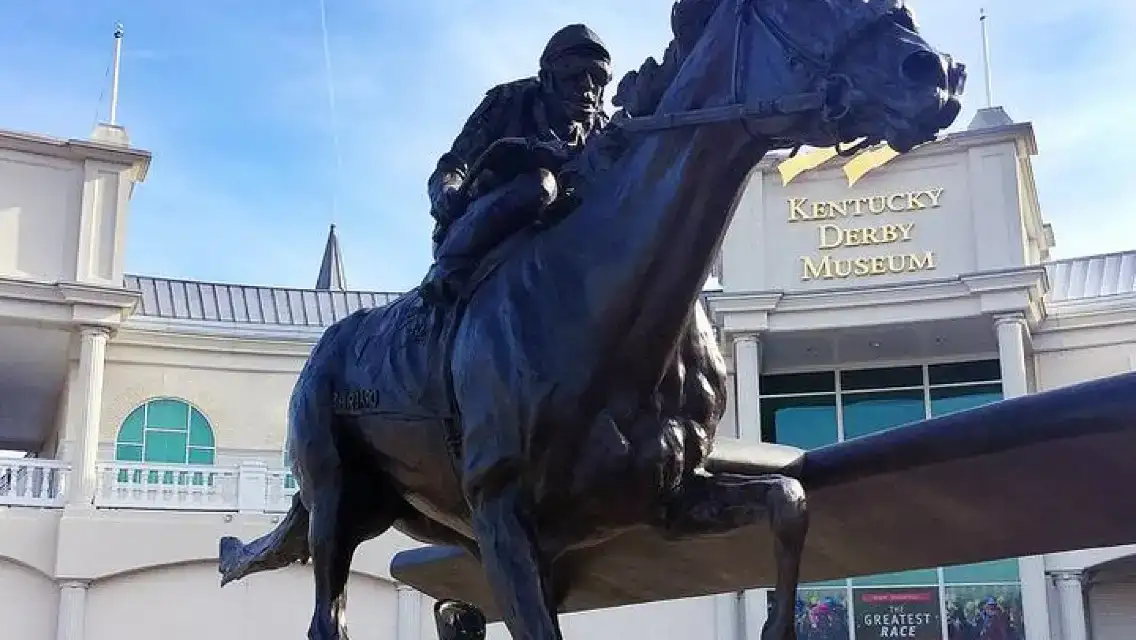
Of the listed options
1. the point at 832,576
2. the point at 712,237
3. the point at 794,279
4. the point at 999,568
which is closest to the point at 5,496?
the point at 794,279

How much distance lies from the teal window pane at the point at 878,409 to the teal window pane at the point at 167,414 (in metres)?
11.4

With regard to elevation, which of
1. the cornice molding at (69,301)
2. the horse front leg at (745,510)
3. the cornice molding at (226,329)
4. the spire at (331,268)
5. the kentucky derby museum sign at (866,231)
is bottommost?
the horse front leg at (745,510)

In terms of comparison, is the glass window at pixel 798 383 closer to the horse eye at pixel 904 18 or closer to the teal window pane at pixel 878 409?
the teal window pane at pixel 878 409

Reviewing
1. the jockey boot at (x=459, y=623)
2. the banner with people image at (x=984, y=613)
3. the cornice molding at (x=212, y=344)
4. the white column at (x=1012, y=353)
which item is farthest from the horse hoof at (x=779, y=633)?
the cornice molding at (x=212, y=344)

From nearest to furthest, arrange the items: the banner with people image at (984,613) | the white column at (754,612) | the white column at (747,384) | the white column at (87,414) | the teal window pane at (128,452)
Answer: the white column at (87,414) < the white column at (754,612) < the banner with people image at (984,613) < the white column at (747,384) < the teal window pane at (128,452)

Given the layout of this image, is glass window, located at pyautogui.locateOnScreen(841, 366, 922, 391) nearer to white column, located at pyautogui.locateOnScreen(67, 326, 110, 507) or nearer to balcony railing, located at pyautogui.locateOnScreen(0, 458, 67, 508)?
white column, located at pyautogui.locateOnScreen(67, 326, 110, 507)

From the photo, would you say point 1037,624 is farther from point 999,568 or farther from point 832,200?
point 832,200

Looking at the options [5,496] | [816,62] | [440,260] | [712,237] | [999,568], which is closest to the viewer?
[816,62]

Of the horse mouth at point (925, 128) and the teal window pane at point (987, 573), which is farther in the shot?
the teal window pane at point (987, 573)

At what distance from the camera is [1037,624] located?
19.8m

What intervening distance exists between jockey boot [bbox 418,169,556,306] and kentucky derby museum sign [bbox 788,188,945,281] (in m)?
19.3

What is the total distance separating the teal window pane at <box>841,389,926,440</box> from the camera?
Answer: 2294 cm

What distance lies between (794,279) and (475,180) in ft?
63.3

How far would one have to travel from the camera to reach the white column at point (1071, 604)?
66.9 ft
